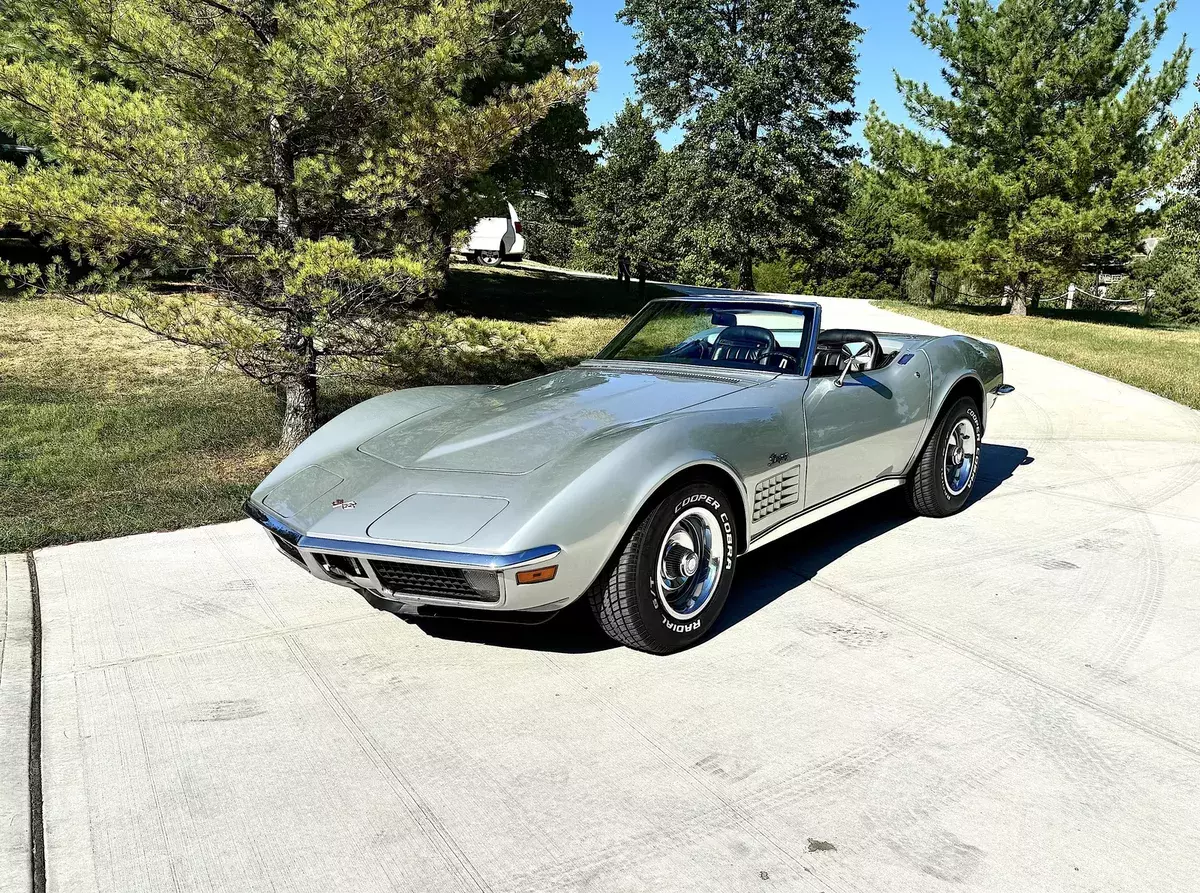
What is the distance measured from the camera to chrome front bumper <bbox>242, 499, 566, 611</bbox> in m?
2.78

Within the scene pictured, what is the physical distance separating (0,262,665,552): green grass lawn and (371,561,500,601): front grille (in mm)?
2577

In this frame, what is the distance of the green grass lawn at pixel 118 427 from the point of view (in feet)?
16.7

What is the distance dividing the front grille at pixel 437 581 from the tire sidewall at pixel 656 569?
586mm

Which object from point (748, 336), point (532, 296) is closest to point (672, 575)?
point (748, 336)

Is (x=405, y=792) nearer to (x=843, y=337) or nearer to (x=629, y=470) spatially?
(x=629, y=470)

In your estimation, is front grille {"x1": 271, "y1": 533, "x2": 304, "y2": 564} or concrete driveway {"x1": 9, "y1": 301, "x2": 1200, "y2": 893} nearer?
concrete driveway {"x1": 9, "y1": 301, "x2": 1200, "y2": 893}

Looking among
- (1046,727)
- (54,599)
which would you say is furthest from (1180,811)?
(54,599)

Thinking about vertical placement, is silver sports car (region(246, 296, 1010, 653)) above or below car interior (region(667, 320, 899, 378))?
below

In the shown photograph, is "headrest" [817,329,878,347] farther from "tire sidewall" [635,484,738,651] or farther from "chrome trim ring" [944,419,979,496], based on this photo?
"tire sidewall" [635,484,738,651]

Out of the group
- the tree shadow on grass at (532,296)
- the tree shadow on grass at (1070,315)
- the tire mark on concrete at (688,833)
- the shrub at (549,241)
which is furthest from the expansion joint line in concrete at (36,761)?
the shrub at (549,241)

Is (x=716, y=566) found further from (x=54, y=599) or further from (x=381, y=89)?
(x=381, y=89)

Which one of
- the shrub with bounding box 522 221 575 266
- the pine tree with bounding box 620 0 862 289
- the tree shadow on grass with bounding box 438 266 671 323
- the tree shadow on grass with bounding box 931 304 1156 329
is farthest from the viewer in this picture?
the shrub with bounding box 522 221 575 266

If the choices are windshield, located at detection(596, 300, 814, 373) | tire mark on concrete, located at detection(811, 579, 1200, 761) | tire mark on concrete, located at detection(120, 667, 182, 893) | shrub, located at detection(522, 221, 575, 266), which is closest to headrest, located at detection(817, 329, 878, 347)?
windshield, located at detection(596, 300, 814, 373)

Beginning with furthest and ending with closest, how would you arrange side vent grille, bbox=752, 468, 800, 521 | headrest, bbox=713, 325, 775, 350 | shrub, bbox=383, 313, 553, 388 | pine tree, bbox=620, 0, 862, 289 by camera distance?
pine tree, bbox=620, 0, 862, 289, shrub, bbox=383, 313, 553, 388, headrest, bbox=713, 325, 775, 350, side vent grille, bbox=752, 468, 800, 521
